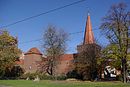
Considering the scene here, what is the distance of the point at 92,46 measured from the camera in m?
66.4

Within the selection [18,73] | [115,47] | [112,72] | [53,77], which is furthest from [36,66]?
[115,47]

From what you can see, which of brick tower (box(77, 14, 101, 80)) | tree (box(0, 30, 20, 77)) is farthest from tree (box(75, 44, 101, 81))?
tree (box(0, 30, 20, 77))

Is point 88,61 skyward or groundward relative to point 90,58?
groundward

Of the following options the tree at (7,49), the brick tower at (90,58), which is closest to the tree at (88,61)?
the brick tower at (90,58)

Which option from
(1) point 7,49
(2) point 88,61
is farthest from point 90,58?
(1) point 7,49

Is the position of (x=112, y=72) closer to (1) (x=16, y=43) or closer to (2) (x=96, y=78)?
(2) (x=96, y=78)

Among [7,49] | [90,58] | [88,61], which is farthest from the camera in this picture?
[88,61]

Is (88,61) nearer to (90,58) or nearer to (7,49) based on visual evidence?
(90,58)

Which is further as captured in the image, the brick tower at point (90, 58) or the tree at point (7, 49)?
the brick tower at point (90, 58)

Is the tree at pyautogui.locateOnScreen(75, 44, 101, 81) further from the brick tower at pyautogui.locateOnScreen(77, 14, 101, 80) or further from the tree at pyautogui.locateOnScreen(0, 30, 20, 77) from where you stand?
the tree at pyautogui.locateOnScreen(0, 30, 20, 77)

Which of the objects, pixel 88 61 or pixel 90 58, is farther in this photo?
pixel 88 61

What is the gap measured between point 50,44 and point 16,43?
8872 mm

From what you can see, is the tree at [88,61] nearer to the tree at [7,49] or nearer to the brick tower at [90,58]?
the brick tower at [90,58]

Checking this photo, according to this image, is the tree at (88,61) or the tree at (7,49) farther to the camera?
the tree at (88,61)
